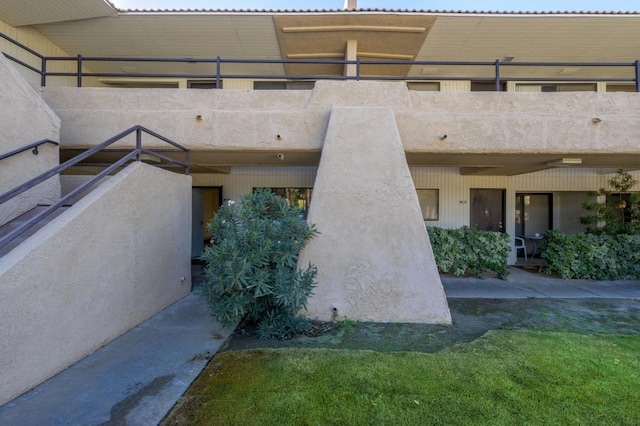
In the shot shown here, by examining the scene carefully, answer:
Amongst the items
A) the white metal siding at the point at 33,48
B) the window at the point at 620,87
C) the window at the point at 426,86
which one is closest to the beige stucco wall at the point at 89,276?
the white metal siding at the point at 33,48

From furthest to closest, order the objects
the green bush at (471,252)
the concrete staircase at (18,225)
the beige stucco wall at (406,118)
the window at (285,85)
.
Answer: the window at (285,85), the green bush at (471,252), the beige stucco wall at (406,118), the concrete staircase at (18,225)

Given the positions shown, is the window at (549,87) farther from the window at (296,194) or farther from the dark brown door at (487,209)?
the window at (296,194)

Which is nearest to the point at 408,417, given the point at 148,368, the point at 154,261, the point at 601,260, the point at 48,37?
the point at 148,368

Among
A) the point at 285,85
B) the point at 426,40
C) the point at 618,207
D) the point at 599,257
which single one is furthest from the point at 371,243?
the point at 618,207

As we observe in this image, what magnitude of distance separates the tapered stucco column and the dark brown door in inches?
271

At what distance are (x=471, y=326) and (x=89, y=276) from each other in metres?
5.12

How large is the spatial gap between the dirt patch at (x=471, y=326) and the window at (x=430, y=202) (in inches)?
187

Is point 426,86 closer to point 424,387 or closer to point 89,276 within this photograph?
point 424,387

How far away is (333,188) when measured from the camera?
17.3 feet

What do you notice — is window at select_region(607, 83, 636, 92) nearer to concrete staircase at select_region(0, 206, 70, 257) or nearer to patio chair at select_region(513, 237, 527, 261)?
patio chair at select_region(513, 237, 527, 261)

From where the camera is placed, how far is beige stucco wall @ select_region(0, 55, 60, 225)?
14.1ft

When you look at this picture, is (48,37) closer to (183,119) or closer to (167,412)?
(183,119)

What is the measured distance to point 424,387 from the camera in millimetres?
3121

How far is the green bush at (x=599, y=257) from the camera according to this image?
8.13 meters
